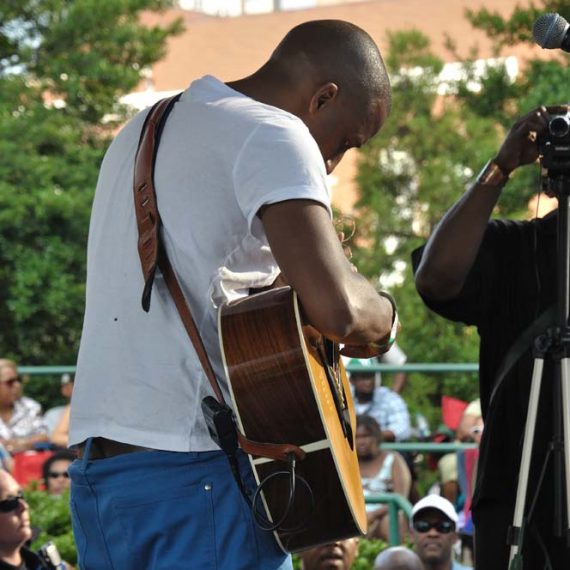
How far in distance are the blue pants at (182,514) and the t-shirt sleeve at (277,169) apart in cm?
46

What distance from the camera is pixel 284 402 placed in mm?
2521

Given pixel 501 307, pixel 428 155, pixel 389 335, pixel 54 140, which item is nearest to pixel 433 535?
pixel 501 307

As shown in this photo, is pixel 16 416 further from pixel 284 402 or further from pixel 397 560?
pixel 284 402

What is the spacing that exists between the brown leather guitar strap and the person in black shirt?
121 cm

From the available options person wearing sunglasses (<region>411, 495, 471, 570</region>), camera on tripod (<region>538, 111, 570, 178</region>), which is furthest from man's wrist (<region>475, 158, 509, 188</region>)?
person wearing sunglasses (<region>411, 495, 471, 570</region>)

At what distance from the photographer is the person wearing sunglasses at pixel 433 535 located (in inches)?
251

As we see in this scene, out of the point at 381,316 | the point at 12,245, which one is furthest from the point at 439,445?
the point at 12,245

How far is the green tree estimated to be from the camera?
15625 mm

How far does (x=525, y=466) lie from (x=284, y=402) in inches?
43.4

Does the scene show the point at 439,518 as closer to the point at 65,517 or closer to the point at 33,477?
the point at 65,517

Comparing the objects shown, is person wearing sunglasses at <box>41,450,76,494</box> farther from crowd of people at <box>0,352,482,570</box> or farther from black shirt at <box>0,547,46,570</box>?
black shirt at <box>0,547,46,570</box>

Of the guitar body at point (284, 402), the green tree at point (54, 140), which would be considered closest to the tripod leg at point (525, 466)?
the guitar body at point (284, 402)

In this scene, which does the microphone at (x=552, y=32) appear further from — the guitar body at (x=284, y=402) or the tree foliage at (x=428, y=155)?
the tree foliage at (x=428, y=155)

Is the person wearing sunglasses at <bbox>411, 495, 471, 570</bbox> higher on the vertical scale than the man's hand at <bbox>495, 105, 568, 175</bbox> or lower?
lower
